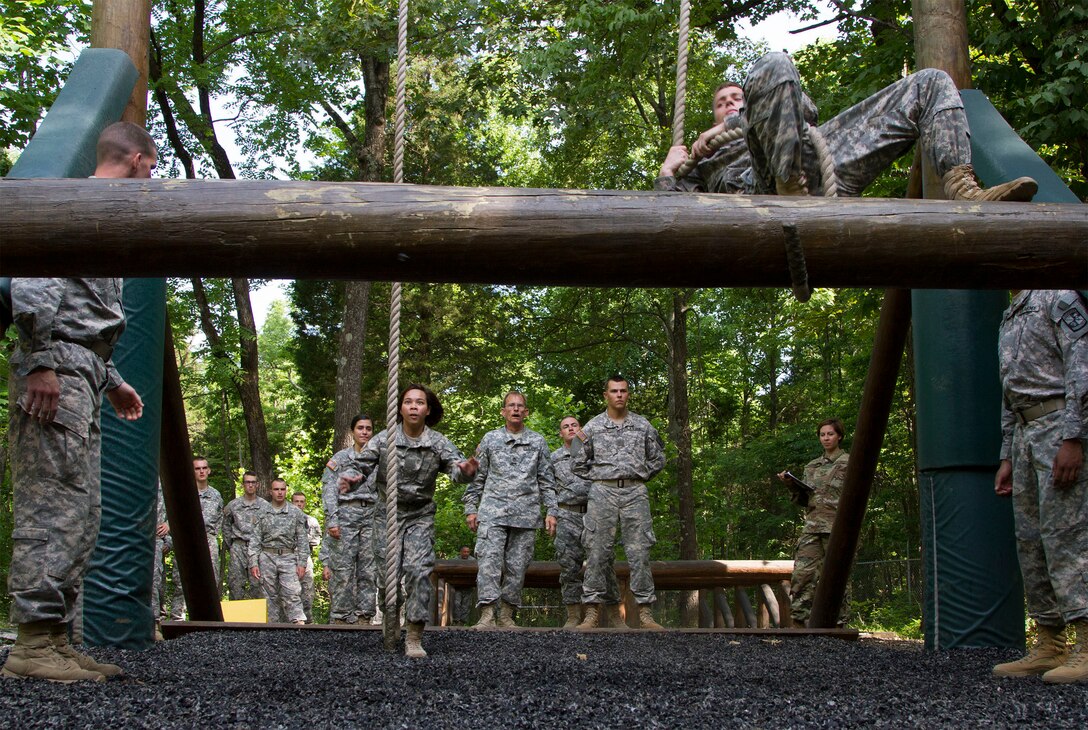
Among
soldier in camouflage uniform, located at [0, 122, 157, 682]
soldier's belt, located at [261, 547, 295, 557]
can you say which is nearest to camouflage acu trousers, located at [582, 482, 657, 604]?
soldier's belt, located at [261, 547, 295, 557]

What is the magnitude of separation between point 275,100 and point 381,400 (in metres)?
7.61

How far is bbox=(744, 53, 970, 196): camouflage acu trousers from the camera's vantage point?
4.77m

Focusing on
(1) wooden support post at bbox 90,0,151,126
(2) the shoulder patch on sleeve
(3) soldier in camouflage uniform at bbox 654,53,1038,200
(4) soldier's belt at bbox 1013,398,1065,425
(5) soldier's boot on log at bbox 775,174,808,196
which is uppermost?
(1) wooden support post at bbox 90,0,151,126

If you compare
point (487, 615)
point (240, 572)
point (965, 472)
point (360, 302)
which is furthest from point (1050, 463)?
point (360, 302)

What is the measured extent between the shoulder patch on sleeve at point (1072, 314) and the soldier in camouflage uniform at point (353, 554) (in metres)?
7.57

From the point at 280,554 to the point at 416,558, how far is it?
7.49m

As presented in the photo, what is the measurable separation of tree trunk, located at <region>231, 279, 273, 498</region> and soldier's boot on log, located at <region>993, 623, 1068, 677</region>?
15.9 meters

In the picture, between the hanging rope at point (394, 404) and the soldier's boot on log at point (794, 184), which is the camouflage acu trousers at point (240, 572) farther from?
the soldier's boot on log at point (794, 184)

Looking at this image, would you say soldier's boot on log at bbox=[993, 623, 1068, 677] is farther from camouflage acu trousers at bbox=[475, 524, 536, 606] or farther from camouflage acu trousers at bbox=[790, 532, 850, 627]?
camouflage acu trousers at bbox=[790, 532, 850, 627]

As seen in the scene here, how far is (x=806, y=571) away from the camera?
34.7ft

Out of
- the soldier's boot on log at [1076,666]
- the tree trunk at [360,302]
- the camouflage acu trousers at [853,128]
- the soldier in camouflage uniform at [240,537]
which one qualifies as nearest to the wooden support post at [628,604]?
the soldier in camouflage uniform at [240,537]

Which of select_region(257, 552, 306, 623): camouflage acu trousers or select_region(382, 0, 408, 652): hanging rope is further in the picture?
select_region(257, 552, 306, 623): camouflage acu trousers

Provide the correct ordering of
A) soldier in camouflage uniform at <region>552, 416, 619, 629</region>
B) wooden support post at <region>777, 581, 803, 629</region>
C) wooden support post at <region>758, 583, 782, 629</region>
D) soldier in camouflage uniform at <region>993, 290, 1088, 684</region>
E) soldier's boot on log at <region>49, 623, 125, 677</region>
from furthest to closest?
1. wooden support post at <region>758, 583, 782, 629</region>
2. wooden support post at <region>777, 581, 803, 629</region>
3. soldier in camouflage uniform at <region>552, 416, 619, 629</region>
4. soldier in camouflage uniform at <region>993, 290, 1088, 684</region>
5. soldier's boot on log at <region>49, 623, 125, 677</region>

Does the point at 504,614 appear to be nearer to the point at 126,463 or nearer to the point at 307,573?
the point at 126,463
